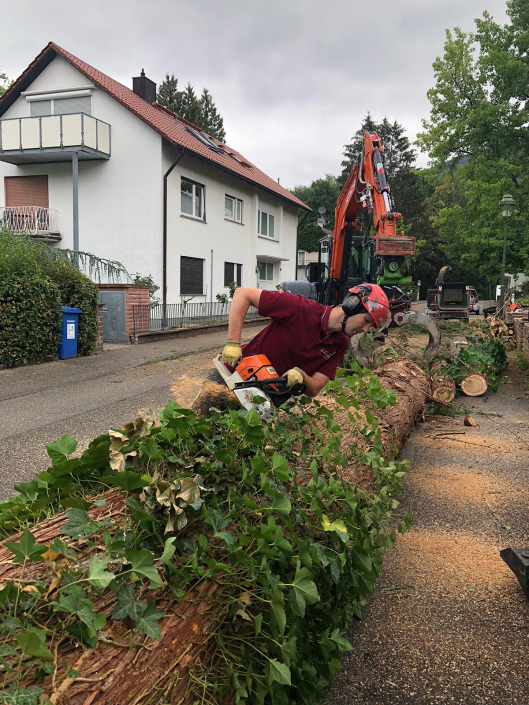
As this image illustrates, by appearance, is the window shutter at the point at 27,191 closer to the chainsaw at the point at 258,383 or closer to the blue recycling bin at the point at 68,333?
the blue recycling bin at the point at 68,333

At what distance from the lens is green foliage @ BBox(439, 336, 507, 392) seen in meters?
8.53

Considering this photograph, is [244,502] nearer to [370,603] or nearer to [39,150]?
[370,603]

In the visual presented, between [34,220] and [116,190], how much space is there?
352 cm

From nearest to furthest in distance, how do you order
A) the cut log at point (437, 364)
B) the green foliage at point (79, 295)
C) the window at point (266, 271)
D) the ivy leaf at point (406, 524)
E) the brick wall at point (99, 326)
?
the ivy leaf at point (406, 524) < the cut log at point (437, 364) < the green foliage at point (79, 295) < the brick wall at point (99, 326) < the window at point (266, 271)

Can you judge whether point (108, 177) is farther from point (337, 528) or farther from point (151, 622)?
point (151, 622)

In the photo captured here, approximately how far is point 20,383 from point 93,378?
121 centimetres

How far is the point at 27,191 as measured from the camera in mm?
20797

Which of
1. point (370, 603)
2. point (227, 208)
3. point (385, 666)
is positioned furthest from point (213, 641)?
point (227, 208)

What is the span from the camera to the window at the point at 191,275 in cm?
2025

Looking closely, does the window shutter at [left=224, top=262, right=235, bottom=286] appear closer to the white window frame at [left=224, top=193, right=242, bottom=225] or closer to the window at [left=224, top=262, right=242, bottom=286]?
the window at [left=224, top=262, right=242, bottom=286]

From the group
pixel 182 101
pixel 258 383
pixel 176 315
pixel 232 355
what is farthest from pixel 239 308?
pixel 182 101

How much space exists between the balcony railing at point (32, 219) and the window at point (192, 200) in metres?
5.07

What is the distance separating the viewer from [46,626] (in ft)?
4.51

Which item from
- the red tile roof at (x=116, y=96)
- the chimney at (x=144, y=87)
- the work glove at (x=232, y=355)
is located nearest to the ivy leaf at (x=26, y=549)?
the work glove at (x=232, y=355)
